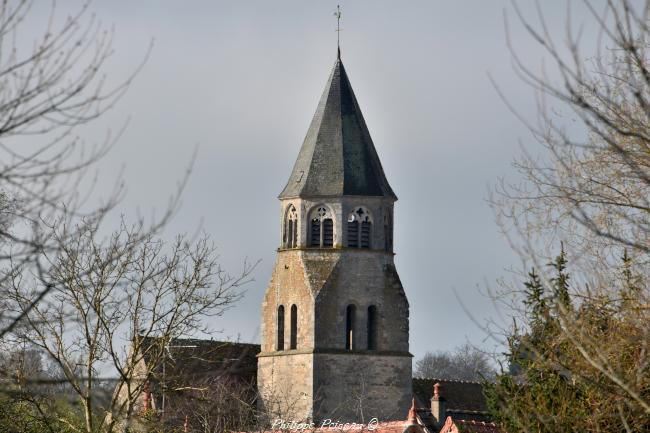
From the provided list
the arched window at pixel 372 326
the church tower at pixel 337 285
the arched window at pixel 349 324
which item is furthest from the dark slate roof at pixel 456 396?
the arched window at pixel 349 324

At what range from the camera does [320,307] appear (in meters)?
55.8

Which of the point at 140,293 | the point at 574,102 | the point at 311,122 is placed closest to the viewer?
the point at 574,102

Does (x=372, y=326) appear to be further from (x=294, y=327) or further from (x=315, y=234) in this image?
(x=315, y=234)

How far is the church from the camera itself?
5525 cm

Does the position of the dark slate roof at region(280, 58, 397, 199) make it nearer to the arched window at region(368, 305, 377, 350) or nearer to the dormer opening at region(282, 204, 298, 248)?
the dormer opening at region(282, 204, 298, 248)

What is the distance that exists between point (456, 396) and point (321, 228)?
8.41 metres

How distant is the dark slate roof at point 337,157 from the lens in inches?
2244

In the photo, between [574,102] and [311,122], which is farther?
[311,122]

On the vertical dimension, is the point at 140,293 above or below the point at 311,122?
below

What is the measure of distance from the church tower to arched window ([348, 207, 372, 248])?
37 mm

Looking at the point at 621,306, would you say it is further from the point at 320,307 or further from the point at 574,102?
the point at 320,307

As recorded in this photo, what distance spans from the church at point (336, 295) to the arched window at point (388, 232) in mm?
48

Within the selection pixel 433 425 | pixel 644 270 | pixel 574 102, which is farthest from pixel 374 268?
pixel 574 102

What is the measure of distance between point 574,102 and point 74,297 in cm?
1120
